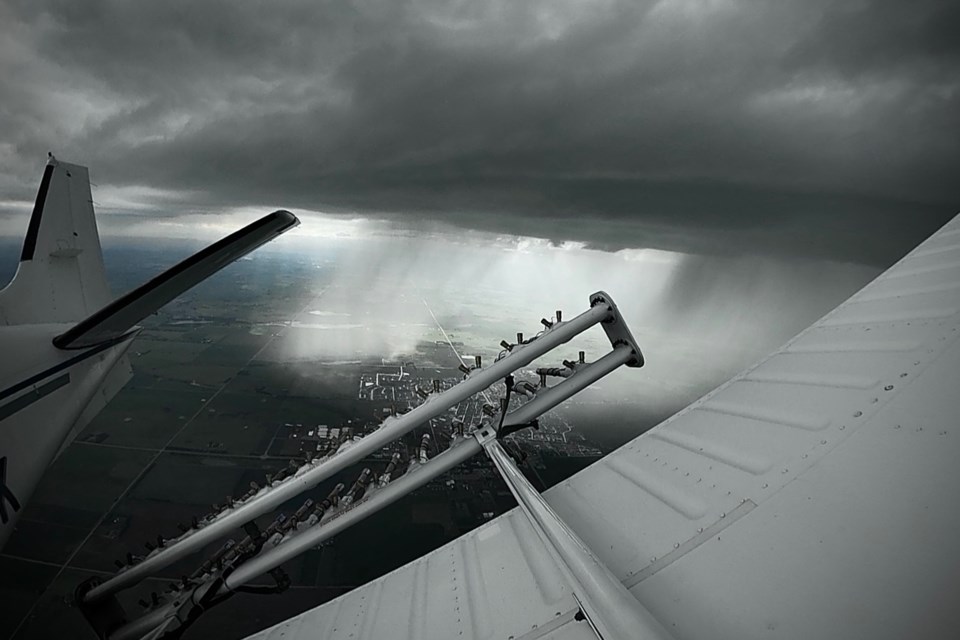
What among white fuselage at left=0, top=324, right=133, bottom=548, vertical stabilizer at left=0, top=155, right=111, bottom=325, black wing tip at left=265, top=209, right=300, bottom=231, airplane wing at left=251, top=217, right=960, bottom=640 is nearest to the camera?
airplane wing at left=251, top=217, right=960, bottom=640

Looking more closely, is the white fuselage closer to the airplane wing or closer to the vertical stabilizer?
the vertical stabilizer

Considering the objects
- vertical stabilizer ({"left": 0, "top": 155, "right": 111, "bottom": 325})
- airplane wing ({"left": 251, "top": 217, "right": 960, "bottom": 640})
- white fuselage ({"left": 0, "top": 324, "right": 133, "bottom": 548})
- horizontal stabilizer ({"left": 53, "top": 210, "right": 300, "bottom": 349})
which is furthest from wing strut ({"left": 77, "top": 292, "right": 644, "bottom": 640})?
vertical stabilizer ({"left": 0, "top": 155, "right": 111, "bottom": 325})

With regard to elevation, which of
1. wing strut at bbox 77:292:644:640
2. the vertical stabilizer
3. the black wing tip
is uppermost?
the vertical stabilizer

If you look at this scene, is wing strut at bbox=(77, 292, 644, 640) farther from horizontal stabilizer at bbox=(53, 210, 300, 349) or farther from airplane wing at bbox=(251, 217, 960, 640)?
horizontal stabilizer at bbox=(53, 210, 300, 349)

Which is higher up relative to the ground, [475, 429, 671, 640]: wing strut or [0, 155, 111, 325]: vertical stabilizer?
[0, 155, 111, 325]: vertical stabilizer

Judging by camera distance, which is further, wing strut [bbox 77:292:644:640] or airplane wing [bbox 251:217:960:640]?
wing strut [bbox 77:292:644:640]

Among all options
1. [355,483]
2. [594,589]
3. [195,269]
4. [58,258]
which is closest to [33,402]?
[58,258]

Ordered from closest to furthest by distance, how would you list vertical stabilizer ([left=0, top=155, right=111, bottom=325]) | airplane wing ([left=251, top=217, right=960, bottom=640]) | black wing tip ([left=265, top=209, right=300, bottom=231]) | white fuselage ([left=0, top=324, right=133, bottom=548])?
airplane wing ([left=251, top=217, right=960, bottom=640]), black wing tip ([left=265, top=209, right=300, bottom=231]), white fuselage ([left=0, top=324, right=133, bottom=548]), vertical stabilizer ([left=0, top=155, right=111, bottom=325])

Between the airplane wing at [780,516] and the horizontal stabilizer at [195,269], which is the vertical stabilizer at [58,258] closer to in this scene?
the horizontal stabilizer at [195,269]

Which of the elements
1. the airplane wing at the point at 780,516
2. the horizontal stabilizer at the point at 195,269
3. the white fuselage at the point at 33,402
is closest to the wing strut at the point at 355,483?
the airplane wing at the point at 780,516
